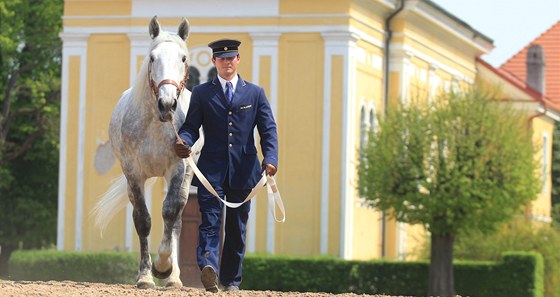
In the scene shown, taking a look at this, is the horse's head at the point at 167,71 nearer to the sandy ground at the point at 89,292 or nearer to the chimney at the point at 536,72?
the sandy ground at the point at 89,292

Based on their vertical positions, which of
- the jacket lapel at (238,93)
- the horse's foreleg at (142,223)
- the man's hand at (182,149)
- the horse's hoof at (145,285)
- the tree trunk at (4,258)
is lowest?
the tree trunk at (4,258)

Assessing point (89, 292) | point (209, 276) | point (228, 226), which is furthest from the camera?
point (228, 226)

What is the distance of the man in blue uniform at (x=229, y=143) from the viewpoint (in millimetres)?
13922

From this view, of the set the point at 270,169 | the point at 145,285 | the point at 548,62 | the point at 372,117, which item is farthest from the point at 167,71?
the point at 548,62

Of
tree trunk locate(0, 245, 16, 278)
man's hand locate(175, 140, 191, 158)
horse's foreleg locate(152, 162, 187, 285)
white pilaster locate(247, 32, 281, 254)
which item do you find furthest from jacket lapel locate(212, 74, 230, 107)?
tree trunk locate(0, 245, 16, 278)

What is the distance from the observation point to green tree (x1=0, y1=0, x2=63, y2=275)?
47062 millimetres

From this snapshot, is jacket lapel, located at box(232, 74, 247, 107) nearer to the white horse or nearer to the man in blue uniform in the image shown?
the man in blue uniform

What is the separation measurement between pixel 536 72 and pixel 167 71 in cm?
4496

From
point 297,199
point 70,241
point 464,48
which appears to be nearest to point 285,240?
point 297,199

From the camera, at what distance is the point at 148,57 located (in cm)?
1470

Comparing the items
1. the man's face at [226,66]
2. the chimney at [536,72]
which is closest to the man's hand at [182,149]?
the man's face at [226,66]

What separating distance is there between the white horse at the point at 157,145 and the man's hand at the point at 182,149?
16.5 inches

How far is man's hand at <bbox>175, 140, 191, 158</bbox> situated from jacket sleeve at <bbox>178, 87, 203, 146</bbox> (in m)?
0.09

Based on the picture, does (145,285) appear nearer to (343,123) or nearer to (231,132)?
(231,132)
